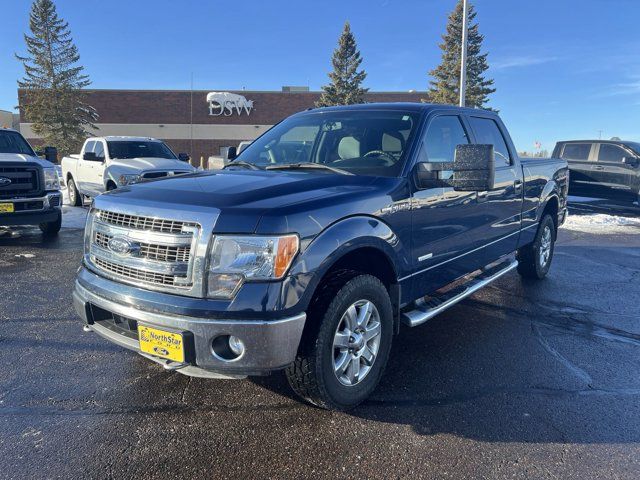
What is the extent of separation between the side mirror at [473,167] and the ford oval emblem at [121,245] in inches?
83.9

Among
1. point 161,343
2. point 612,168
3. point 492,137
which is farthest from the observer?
point 612,168

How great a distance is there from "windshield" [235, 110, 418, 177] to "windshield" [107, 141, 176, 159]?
332 inches

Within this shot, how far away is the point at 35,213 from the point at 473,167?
7.33 m

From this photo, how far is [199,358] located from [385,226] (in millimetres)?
1402

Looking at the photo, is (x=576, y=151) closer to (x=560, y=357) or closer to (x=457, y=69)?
(x=560, y=357)

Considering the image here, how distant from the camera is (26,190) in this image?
782 cm

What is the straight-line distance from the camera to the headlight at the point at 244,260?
2.46 meters

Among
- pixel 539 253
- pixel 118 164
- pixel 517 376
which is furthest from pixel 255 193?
pixel 118 164

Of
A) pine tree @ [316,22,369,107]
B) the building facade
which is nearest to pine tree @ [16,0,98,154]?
the building facade

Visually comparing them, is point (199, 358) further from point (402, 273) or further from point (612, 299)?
point (612, 299)

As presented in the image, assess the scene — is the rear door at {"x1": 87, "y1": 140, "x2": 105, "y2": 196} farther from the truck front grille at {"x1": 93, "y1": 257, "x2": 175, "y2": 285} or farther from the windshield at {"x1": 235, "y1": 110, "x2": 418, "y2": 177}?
the truck front grille at {"x1": 93, "y1": 257, "x2": 175, "y2": 285}

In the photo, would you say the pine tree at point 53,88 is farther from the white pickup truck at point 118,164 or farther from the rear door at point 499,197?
the rear door at point 499,197

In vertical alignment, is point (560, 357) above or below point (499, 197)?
below

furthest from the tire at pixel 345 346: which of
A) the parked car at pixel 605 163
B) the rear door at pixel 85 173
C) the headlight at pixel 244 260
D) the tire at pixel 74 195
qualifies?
the parked car at pixel 605 163
